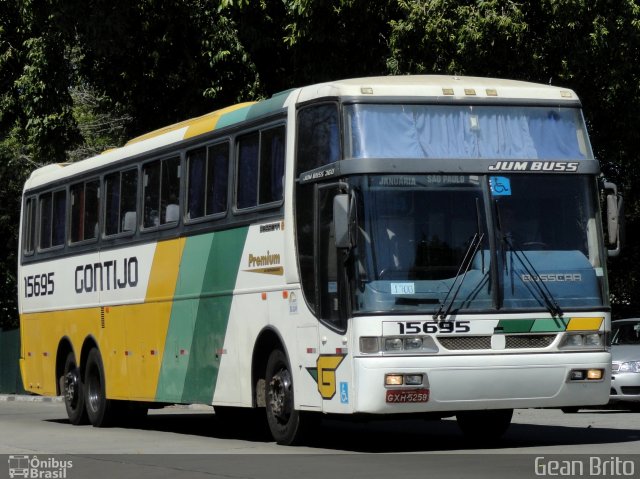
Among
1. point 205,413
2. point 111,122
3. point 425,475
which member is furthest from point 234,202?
point 111,122

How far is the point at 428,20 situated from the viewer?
21.9 m

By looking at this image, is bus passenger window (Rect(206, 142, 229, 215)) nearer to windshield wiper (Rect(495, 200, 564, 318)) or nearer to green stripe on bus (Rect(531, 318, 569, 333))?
windshield wiper (Rect(495, 200, 564, 318))

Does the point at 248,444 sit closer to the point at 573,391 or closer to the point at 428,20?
the point at 573,391

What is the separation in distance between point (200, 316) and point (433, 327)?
450 centimetres

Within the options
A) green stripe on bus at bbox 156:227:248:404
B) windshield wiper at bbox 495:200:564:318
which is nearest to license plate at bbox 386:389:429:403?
windshield wiper at bbox 495:200:564:318

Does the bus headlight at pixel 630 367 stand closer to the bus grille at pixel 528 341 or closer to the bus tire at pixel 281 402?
the bus tire at pixel 281 402

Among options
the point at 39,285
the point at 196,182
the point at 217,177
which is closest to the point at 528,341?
the point at 217,177

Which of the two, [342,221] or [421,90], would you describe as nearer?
[342,221]

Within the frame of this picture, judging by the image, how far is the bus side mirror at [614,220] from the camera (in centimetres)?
1388

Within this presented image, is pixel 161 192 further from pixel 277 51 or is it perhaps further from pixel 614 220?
pixel 277 51

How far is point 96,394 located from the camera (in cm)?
2058

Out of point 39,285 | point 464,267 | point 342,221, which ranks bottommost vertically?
point 464,267

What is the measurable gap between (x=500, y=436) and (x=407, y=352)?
9.55 feet

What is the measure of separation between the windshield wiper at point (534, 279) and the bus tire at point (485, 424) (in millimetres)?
2088
